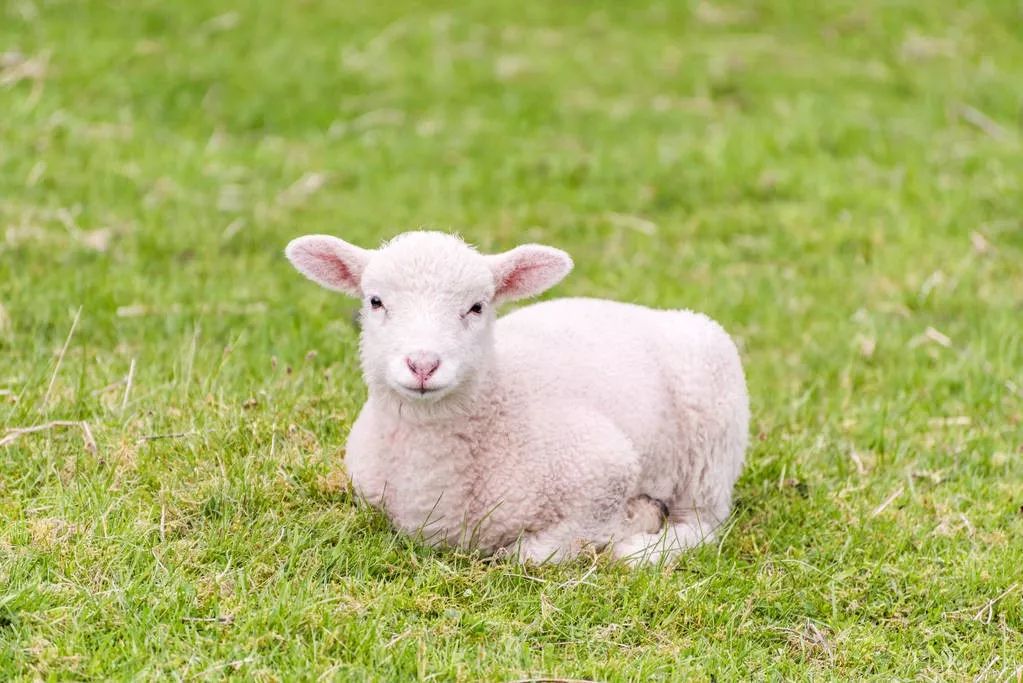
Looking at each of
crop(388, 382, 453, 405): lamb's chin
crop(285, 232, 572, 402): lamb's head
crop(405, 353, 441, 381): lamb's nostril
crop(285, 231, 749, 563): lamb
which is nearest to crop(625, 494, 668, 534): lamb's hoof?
crop(285, 231, 749, 563): lamb

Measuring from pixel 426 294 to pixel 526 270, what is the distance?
0.45 metres

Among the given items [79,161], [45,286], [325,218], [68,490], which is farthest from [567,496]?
[79,161]

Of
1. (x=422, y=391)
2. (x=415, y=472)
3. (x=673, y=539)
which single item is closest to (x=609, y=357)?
(x=673, y=539)

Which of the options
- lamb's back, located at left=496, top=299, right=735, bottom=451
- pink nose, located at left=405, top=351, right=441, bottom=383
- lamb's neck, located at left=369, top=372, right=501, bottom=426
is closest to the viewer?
pink nose, located at left=405, top=351, right=441, bottom=383

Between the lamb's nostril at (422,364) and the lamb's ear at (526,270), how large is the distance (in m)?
0.52

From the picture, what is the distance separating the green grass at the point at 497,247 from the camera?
14.9 feet

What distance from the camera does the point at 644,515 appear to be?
5.25 metres

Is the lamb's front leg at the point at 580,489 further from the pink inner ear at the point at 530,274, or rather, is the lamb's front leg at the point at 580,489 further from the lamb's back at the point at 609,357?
the pink inner ear at the point at 530,274

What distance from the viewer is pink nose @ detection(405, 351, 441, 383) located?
446 cm

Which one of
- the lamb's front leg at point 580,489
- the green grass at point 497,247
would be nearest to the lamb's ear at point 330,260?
the green grass at point 497,247

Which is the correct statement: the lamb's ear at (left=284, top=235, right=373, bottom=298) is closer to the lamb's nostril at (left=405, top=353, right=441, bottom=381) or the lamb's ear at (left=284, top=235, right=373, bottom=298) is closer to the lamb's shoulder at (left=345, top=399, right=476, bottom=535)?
the lamb's shoulder at (left=345, top=399, right=476, bottom=535)

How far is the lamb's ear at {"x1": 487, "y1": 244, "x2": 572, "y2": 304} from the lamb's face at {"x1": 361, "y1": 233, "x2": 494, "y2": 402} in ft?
0.27

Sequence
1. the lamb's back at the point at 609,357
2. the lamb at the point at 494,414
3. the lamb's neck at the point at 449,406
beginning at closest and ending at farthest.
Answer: the lamb at the point at 494,414
the lamb's neck at the point at 449,406
the lamb's back at the point at 609,357

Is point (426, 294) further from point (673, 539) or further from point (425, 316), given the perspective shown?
point (673, 539)
